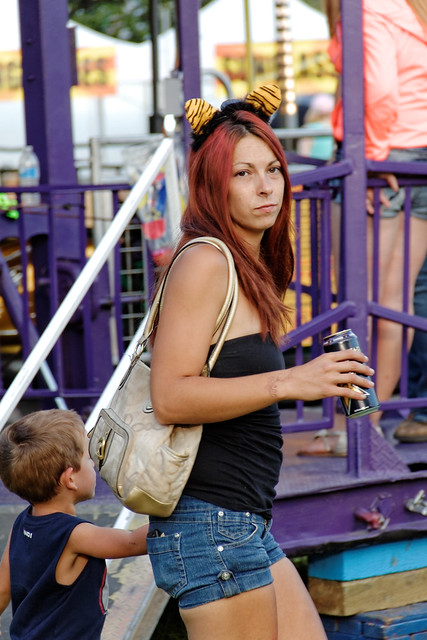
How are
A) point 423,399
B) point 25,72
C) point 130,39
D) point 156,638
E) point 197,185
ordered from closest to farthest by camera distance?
point 197,185, point 423,399, point 156,638, point 25,72, point 130,39

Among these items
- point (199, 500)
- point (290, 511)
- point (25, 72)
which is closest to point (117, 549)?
point (199, 500)

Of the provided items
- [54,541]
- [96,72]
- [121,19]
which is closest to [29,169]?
[54,541]

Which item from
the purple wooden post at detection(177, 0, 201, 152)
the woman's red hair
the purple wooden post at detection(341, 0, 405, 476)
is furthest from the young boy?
the purple wooden post at detection(177, 0, 201, 152)

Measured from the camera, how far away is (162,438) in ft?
7.02

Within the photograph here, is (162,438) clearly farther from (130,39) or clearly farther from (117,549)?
(130,39)

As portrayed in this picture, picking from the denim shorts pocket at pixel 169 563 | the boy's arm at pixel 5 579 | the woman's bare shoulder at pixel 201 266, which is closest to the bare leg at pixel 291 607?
the denim shorts pocket at pixel 169 563

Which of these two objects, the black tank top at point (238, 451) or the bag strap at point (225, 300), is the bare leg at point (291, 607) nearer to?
the black tank top at point (238, 451)

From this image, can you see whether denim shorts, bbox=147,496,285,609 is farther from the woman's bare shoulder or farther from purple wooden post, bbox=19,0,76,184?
purple wooden post, bbox=19,0,76,184

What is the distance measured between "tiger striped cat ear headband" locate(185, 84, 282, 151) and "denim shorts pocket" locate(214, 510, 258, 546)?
0.89 m

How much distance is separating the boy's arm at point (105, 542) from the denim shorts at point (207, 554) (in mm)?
215

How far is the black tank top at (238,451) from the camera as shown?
219 cm

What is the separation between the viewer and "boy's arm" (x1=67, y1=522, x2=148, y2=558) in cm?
239

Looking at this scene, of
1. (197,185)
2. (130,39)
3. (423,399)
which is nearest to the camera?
(197,185)

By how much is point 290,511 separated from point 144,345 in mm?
1589
